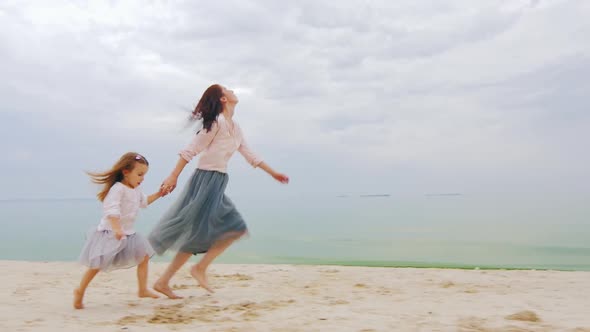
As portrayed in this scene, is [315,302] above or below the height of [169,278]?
below

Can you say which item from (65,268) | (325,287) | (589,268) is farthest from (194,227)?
(589,268)

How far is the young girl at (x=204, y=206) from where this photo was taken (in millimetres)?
4598

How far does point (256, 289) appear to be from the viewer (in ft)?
17.1

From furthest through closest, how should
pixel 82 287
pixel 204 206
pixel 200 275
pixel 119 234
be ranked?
pixel 200 275, pixel 204 206, pixel 82 287, pixel 119 234

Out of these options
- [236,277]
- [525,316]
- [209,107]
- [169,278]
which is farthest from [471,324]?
[236,277]

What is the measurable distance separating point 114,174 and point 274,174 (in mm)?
1446

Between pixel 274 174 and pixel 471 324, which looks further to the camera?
pixel 274 174

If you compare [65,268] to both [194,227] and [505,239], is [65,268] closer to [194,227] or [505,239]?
[194,227]

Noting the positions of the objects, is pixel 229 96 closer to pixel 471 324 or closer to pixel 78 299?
pixel 78 299

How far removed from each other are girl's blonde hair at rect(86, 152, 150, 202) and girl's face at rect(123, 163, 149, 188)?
0.08 feet

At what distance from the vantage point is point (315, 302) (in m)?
4.40

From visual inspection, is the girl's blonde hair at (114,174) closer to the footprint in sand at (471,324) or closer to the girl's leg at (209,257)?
the girl's leg at (209,257)

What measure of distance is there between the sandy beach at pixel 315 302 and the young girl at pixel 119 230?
346mm

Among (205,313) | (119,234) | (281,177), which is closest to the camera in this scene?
(205,313)
